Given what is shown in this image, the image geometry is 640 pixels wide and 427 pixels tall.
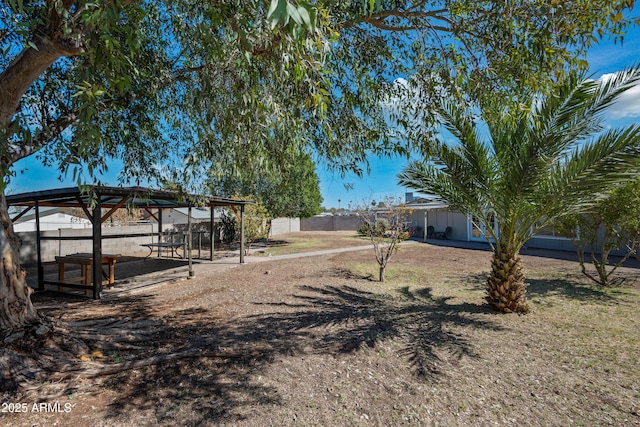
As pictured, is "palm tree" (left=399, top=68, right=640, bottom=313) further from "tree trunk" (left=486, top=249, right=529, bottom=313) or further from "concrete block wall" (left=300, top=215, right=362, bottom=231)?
"concrete block wall" (left=300, top=215, right=362, bottom=231)

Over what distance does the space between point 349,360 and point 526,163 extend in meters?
3.93

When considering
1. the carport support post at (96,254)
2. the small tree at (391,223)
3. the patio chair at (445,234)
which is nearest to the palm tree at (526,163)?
the small tree at (391,223)

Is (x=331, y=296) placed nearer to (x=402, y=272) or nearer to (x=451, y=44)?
(x=402, y=272)

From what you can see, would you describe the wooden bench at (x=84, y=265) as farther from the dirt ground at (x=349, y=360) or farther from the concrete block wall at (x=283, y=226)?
the concrete block wall at (x=283, y=226)

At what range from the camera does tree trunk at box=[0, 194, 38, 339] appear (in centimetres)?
354

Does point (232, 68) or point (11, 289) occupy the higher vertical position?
point (232, 68)

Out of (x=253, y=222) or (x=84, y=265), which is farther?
(x=253, y=222)

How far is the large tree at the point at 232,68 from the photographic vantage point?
2715mm

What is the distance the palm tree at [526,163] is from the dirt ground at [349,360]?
4.62 ft

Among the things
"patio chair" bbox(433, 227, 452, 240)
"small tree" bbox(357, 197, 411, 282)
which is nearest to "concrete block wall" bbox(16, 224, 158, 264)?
"small tree" bbox(357, 197, 411, 282)

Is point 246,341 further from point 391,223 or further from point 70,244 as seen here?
point 70,244

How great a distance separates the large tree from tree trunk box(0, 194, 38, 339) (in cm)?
1

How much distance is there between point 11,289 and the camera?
364cm

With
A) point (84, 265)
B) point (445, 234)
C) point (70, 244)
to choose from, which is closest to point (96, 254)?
point (84, 265)
